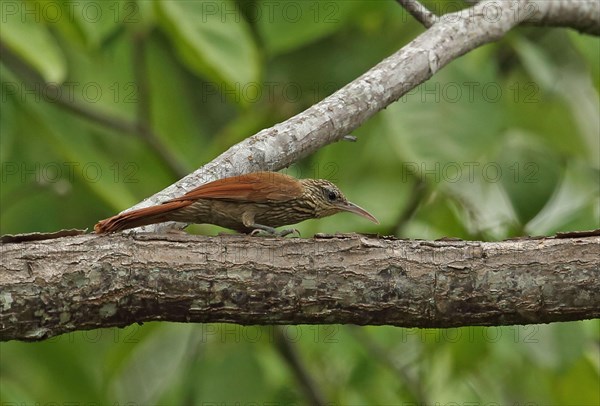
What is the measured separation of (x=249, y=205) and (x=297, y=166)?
1915mm

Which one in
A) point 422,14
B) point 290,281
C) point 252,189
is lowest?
point 290,281

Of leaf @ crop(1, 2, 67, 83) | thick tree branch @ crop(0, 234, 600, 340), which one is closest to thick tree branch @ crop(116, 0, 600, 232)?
thick tree branch @ crop(0, 234, 600, 340)

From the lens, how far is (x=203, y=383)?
5512mm

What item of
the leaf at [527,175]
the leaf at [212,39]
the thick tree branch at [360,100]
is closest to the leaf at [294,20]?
the leaf at [212,39]

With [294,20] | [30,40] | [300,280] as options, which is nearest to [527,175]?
[294,20]

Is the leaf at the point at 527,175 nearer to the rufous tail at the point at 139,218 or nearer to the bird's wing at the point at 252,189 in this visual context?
the bird's wing at the point at 252,189

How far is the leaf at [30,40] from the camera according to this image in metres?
4.13

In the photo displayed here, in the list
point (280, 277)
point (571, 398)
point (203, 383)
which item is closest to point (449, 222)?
point (571, 398)

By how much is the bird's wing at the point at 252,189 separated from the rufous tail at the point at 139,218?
2.5 inches

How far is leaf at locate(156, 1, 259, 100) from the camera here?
4410mm

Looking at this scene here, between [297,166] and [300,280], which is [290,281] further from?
[297,166]

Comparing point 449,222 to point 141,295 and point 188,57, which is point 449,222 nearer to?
point 188,57

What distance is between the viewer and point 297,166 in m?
6.00

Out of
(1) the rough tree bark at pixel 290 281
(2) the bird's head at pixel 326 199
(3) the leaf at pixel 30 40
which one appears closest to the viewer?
(1) the rough tree bark at pixel 290 281
